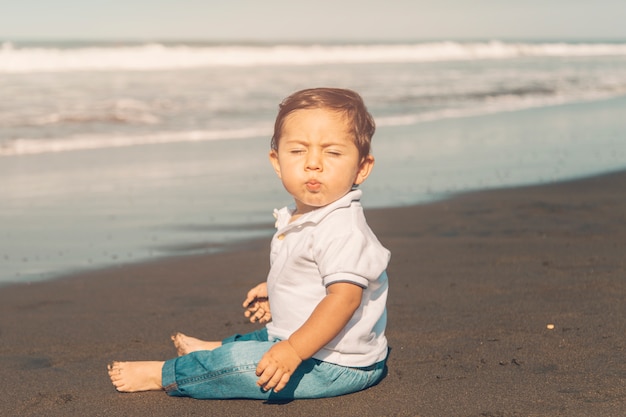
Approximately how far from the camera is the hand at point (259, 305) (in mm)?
3244

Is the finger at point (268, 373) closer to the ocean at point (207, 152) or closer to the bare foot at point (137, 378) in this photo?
the bare foot at point (137, 378)

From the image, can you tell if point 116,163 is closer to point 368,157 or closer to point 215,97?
point 368,157

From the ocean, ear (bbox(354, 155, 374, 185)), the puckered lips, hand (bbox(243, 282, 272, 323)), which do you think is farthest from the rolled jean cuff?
the ocean

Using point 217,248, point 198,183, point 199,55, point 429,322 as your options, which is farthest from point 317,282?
point 199,55

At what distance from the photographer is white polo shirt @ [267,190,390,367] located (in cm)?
275

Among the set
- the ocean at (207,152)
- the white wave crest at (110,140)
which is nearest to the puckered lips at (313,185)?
the ocean at (207,152)

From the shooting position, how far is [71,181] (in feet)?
29.0

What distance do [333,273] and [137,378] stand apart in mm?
901

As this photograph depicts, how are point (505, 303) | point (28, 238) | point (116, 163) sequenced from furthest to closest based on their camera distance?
point (116, 163)
point (28, 238)
point (505, 303)

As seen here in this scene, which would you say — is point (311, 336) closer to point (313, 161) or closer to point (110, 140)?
point (313, 161)

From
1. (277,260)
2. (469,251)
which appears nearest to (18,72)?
(469,251)

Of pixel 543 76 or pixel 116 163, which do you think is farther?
pixel 543 76

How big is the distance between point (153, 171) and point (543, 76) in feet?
63.9

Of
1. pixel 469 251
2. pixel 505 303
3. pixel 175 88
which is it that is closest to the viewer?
pixel 505 303
